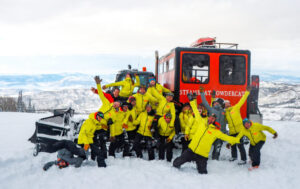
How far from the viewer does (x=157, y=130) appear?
6.77 meters

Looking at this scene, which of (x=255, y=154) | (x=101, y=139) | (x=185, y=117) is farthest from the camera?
(x=185, y=117)

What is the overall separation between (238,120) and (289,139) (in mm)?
4072

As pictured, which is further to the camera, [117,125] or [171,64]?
[171,64]

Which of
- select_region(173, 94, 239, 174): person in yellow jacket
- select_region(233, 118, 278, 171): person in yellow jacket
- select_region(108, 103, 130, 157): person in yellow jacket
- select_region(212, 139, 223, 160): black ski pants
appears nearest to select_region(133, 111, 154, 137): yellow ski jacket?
select_region(108, 103, 130, 157): person in yellow jacket

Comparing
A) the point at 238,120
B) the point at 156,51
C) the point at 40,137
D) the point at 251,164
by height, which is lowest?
the point at 251,164

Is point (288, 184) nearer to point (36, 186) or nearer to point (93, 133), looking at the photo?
point (93, 133)

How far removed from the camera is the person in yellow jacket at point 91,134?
19.0 feet

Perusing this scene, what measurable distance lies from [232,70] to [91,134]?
4.38m

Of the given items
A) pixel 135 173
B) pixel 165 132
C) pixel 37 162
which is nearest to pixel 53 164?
pixel 37 162

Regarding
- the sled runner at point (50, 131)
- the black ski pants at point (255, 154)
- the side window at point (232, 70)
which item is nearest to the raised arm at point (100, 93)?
the sled runner at point (50, 131)

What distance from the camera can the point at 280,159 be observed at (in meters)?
6.87

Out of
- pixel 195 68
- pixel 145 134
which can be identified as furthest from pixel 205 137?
pixel 195 68

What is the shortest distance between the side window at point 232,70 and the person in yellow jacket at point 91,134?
12.3 ft

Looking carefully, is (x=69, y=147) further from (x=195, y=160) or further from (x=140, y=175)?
(x=195, y=160)
